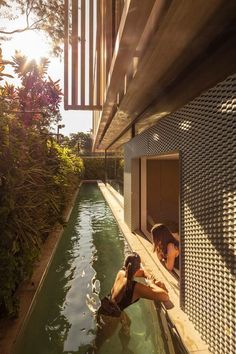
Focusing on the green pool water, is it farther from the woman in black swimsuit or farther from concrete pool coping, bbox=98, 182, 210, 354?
concrete pool coping, bbox=98, 182, 210, 354

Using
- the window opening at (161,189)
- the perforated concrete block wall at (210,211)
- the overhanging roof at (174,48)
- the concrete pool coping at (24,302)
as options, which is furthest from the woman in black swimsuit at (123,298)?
the window opening at (161,189)

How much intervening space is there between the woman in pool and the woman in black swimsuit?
1.09 m

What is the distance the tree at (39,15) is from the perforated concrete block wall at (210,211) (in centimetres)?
655

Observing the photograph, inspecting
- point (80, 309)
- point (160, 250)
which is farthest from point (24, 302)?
point (160, 250)

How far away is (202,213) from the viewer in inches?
130

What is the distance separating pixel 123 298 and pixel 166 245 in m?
1.59

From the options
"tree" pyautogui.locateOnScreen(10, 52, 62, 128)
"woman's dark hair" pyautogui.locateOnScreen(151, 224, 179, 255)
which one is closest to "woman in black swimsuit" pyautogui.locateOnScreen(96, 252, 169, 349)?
"woman's dark hair" pyautogui.locateOnScreen(151, 224, 179, 255)

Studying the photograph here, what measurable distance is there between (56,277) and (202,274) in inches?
122

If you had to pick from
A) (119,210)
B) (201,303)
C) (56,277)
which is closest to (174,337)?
(201,303)

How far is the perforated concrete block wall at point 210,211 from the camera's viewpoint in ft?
8.88

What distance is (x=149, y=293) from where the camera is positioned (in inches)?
148

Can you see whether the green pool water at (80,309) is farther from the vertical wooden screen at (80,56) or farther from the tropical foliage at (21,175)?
the vertical wooden screen at (80,56)

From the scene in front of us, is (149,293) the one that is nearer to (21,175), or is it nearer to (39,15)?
(21,175)

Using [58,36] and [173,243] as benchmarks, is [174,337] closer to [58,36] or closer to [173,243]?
[173,243]
